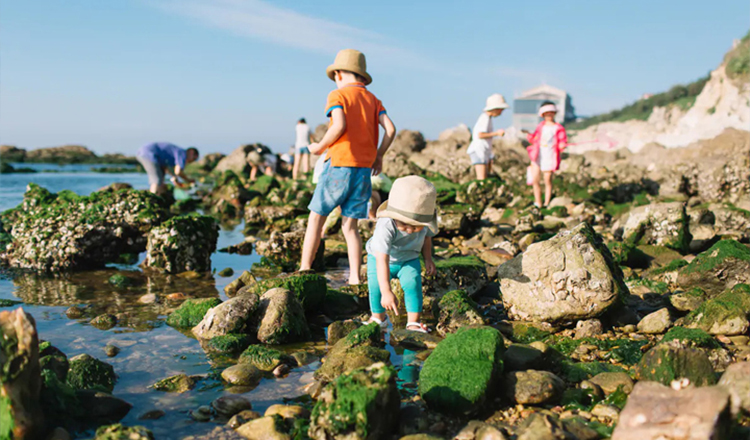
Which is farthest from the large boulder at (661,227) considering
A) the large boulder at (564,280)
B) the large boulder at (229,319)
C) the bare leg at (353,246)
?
the large boulder at (229,319)

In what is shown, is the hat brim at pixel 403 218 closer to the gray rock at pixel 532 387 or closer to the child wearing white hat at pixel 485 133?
the gray rock at pixel 532 387

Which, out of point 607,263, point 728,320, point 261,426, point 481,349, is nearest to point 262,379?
point 261,426

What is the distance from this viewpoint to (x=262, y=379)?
3859mm

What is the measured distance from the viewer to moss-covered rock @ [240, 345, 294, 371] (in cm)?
404

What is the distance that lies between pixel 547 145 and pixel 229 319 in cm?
872

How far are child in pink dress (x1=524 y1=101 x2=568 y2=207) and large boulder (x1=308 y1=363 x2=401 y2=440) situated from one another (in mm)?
9499

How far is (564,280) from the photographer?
15.9ft

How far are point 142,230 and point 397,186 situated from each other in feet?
16.5

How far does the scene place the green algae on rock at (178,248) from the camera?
747cm

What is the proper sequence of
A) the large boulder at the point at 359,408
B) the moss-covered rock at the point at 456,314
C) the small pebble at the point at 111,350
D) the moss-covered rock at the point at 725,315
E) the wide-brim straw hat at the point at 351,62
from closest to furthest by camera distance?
the large boulder at the point at 359,408, the small pebble at the point at 111,350, the moss-covered rock at the point at 725,315, the moss-covered rock at the point at 456,314, the wide-brim straw hat at the point at 351,62

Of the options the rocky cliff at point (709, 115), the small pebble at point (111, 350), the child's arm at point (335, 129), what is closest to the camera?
the small pebble at point (111, 350)

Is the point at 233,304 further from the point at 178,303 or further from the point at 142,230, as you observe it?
the point at 142,230

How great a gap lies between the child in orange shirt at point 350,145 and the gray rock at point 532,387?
9.01 feet

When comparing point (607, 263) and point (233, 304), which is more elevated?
point (607, 263)
